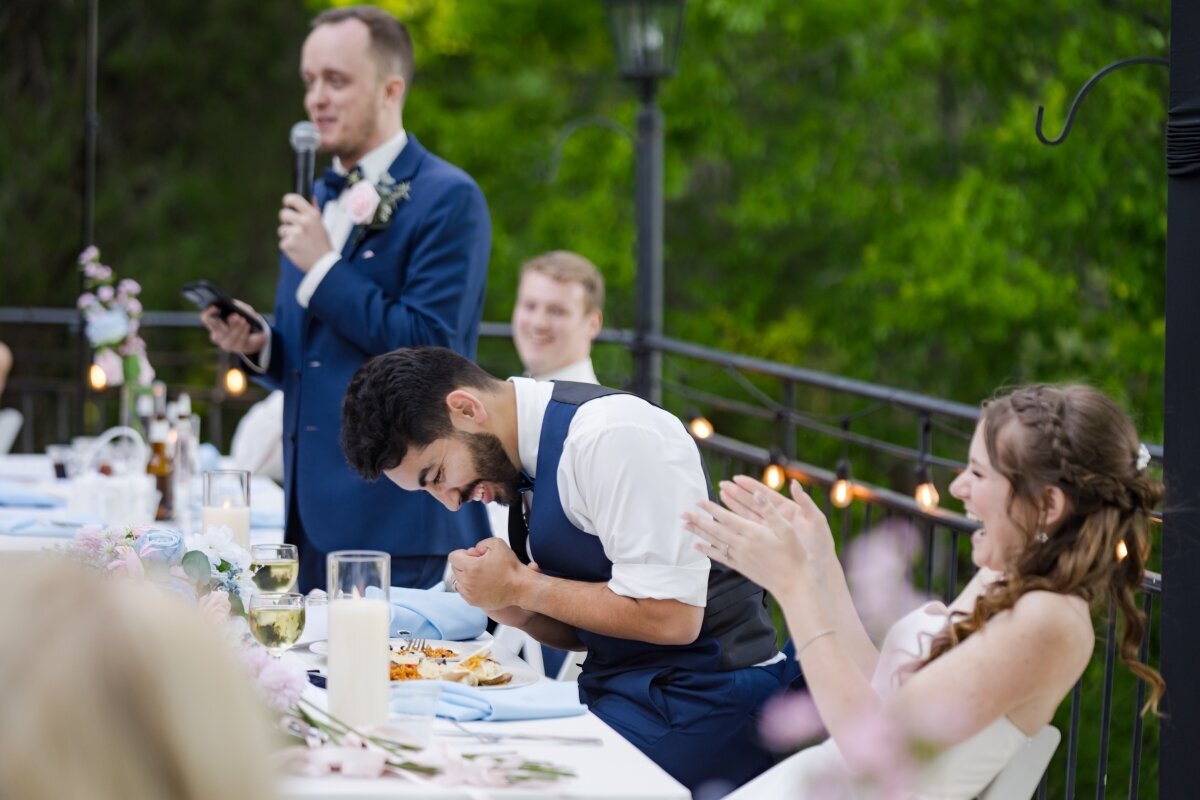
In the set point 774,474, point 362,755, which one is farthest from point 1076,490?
point 774,474

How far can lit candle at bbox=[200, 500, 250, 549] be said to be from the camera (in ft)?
9.21

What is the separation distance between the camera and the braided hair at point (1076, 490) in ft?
6.22

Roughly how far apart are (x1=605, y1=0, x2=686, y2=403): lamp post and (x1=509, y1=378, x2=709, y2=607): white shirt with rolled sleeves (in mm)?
3432

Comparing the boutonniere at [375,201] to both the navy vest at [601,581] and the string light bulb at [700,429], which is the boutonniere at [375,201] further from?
the string light bulb at [700,429]

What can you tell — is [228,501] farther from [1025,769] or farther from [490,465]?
[1025,769]

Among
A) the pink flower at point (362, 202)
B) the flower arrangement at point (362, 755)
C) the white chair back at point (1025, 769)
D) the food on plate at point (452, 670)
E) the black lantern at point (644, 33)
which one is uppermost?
the black lantern at point (644, 33)

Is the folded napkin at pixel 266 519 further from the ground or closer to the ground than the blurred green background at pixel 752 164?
closer to the ground

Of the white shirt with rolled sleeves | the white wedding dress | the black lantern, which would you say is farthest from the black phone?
the black lantern

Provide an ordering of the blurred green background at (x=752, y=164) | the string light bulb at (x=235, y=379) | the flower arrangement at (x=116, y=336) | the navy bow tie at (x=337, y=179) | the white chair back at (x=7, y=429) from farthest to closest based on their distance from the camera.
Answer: the blurred green background at (x=752, y=164), the white chair back at (x=7, y=429), the flower arrangement at (x=116, y=336), the string light bulb at (x=235, y=379), the navy bow tie at (x=337, y=179)

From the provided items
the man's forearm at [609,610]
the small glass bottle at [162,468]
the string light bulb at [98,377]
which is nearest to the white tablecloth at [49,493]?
the small glass bottle at [162,468]

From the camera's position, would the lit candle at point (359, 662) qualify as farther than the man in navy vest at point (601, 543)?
No

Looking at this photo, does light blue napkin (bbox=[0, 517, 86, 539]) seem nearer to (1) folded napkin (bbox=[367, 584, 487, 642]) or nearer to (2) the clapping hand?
(1) folded napkin (bbox=[367, 584, 487, 642])

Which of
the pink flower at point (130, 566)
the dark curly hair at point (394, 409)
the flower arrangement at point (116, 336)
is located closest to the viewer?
the pink flower at point (130, 566)

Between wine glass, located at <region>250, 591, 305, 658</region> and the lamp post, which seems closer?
wine glass, located at <region>250, 591, 305, 658</region>
